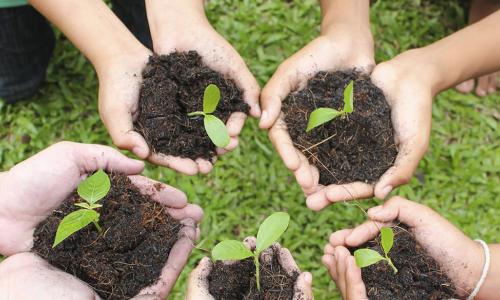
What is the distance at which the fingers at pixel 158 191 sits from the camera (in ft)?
5.49

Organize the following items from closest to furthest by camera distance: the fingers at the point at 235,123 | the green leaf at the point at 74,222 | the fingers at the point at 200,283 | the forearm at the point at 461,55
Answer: the green leaf at the point at 74,222
the fingers at the point at 200,283
the fingers at the point at 235,123
the forearm at the point at 461,55

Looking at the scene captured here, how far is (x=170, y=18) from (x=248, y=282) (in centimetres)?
105

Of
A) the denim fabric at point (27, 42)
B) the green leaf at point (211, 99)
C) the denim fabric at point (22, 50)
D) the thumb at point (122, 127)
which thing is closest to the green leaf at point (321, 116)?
the green leaf at point (211, 99)

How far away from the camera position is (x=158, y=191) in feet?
5.50

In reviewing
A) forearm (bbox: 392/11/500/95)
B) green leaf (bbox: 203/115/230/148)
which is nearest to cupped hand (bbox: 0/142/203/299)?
green leaf (bbox: 203/115/230/148)

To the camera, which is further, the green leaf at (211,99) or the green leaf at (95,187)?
the green leaf at (211,99)

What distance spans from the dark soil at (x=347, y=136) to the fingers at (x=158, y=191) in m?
0.49

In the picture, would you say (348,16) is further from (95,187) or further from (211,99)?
(95,187)

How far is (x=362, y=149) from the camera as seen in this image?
1.81 m

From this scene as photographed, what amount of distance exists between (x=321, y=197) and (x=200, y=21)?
0.84 m

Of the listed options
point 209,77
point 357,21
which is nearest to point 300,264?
point 209,77

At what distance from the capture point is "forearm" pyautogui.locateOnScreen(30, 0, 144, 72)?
6.00 ft

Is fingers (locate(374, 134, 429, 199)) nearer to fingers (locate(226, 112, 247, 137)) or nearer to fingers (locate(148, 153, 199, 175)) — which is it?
fingers (locate(226, 112, 247, 137))

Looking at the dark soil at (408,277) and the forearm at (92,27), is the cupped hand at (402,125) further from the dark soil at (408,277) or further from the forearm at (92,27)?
the forearm at (92,27)
